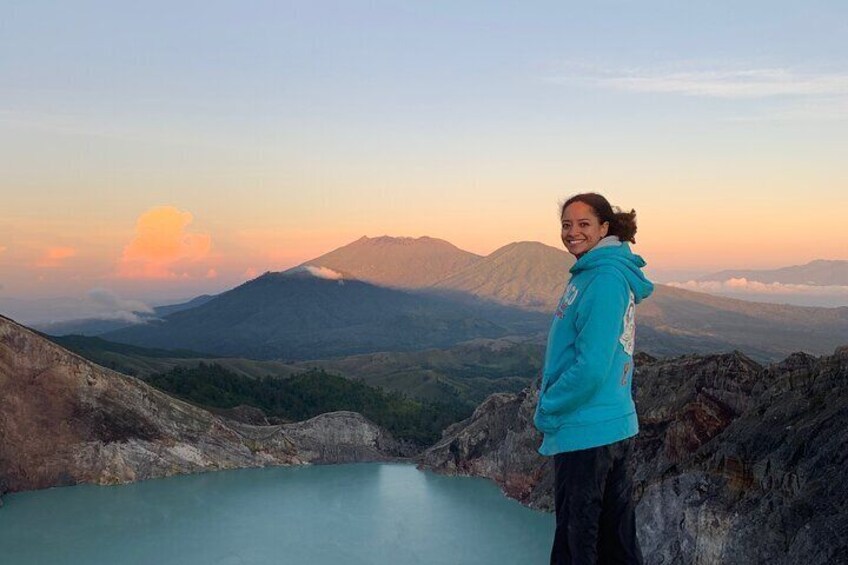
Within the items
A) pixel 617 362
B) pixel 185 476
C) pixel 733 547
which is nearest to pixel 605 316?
pixel 617 362

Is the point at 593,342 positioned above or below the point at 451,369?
above

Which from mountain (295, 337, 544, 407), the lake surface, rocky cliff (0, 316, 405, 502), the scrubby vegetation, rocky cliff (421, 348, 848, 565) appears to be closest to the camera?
rocky cliff (421, 348, 848, 565)

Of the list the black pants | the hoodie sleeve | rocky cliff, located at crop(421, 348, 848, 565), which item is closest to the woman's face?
the hoodie sleeve

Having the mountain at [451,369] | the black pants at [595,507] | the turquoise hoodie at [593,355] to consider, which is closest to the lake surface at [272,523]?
the black pants at [595,507]

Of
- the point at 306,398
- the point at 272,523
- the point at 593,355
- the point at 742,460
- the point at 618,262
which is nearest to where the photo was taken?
the point at 593,355

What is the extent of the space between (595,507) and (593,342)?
49.2 inches

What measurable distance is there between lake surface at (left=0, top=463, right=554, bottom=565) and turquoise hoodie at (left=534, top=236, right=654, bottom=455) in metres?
28.6

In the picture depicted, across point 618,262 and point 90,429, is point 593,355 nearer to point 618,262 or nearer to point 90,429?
point 618,262

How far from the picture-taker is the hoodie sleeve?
4832 mm

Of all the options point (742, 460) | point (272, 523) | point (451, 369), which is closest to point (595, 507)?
point (742, 460)

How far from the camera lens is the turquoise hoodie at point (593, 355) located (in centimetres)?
486

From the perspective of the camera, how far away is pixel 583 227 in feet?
17.4

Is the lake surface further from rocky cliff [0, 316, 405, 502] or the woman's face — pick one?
the woman's face

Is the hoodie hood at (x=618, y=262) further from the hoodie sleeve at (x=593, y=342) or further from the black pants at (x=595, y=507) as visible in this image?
the black pants at (x=595, y=507)
